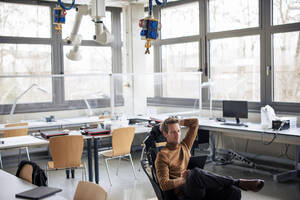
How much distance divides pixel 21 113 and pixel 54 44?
1452 millimetres

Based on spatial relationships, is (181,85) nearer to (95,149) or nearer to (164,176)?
(95,149)

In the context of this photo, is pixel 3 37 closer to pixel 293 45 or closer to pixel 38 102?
pixel 38 102

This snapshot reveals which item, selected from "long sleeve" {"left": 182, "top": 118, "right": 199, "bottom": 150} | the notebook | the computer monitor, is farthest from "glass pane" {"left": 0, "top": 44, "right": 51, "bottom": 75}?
the notebook

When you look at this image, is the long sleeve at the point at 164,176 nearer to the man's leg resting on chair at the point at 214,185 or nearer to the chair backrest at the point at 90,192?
the man's leg resting on chair at the point at 214,185

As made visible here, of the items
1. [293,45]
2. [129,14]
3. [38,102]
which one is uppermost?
[129,14]

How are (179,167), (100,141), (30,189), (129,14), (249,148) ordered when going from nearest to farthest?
(30,189), (179,167), (249,148), (100,141), (129,14)

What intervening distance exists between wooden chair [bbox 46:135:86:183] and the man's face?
162 cm

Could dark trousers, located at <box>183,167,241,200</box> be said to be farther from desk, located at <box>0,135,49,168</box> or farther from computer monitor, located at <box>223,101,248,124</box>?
computer monitor, located at <box>223,101,248,124</box>

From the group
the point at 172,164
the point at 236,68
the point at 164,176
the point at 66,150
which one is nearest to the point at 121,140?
the point at 66,150

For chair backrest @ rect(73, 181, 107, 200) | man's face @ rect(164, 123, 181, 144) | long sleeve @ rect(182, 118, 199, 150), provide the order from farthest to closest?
1. long sleeve @ rect(182, 118, 199, 150)
2. man's face @ rect(164, 123, 181, 144)
3. chair backrest @ rect(73, 181, 107, 200)

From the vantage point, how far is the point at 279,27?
5625 millimetres

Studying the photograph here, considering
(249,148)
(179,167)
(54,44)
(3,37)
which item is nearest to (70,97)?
(54,44)

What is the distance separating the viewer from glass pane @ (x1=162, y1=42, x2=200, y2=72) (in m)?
7.06

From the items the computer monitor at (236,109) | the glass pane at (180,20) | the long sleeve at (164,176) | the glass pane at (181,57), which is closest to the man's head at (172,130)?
the long sleeve at (164,176)
